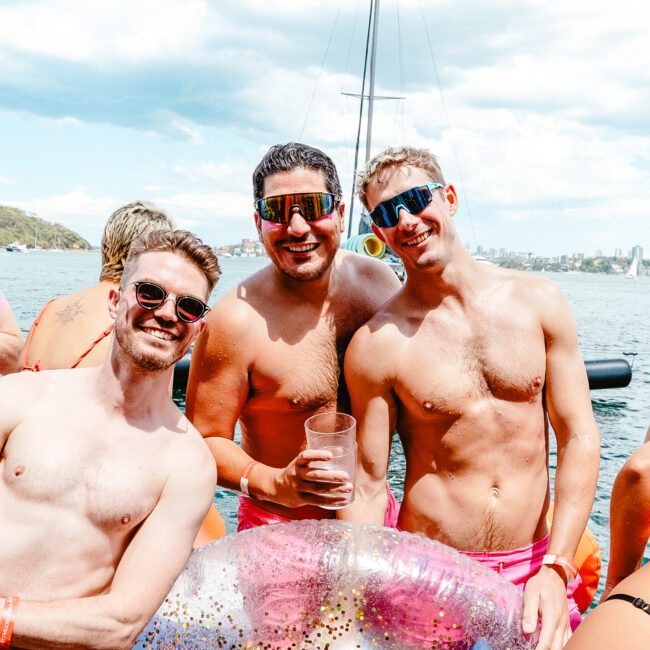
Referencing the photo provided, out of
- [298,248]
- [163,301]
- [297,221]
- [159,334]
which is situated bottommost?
[159,334]

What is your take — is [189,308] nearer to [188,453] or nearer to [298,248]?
[188,453]

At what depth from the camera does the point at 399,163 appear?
9.14 ft

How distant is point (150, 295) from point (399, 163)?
127 cm

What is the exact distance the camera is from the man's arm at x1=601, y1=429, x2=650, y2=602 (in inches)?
86.0

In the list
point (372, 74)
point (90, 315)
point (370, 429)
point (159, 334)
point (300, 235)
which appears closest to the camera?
point (159, 334)

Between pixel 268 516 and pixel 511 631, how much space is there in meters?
1.28

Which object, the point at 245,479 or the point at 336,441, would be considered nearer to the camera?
the point at 336,441

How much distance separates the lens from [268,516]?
118 inches

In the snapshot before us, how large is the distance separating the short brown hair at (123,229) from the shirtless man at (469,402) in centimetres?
126

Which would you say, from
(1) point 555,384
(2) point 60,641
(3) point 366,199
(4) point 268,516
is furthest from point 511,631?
(3) point 366,199

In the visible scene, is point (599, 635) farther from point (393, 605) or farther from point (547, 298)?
point (547, 298)

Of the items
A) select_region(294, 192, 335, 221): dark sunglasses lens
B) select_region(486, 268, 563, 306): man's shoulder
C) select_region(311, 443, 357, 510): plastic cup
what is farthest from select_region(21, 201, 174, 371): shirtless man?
select_region(486, 268, 563, 306): man's shoulder

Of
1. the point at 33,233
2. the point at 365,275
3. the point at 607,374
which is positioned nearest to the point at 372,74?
the point at 607,374

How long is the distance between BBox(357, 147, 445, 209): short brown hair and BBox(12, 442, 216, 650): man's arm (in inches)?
55.9
